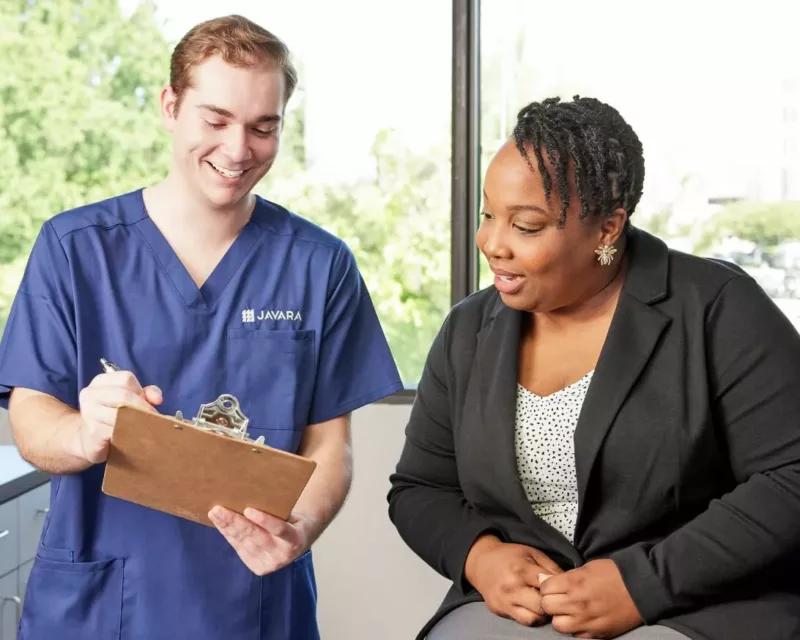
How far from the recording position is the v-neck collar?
1.62 meters

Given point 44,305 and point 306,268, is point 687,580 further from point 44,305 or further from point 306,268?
point 44,305

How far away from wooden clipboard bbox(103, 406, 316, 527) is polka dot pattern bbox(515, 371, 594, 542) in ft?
1.30

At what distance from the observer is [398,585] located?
9.72ft

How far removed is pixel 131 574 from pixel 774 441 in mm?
934

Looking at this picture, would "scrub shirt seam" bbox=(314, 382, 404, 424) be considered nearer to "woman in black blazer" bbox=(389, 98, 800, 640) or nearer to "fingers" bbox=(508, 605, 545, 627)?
"woman in black blazer" bbox=(389, 98, 800, 640)

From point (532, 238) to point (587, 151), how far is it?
0.49 ft

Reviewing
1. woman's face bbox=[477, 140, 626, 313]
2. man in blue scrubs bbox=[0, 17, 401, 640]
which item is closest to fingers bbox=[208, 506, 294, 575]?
man in blue scrubs bbox=[0, 17, 401, 640]

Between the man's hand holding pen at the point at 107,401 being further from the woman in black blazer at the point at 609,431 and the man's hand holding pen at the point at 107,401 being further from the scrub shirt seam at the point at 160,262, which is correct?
the woman in black blazer at the point at 609,431

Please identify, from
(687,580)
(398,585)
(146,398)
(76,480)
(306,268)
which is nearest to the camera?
(146,398)

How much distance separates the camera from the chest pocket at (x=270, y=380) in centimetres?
161

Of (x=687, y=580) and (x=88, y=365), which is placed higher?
(x=88, y=365)

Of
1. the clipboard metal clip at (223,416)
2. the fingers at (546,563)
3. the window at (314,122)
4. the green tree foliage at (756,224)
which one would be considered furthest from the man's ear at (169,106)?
the green tree foliage at (756,224)

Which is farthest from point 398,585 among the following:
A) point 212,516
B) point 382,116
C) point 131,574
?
point 212,516

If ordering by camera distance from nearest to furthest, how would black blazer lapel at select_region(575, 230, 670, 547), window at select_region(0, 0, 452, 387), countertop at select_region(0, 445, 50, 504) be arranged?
black blazer lapel at select_region(575, 230, 670, 547) → countertop at select_region(0, 445, 50, 504) → window at select_region(0, 0, 452, 387)
